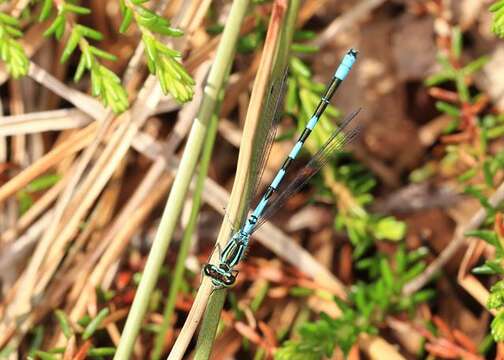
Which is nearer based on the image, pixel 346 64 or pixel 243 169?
pixel 243 169

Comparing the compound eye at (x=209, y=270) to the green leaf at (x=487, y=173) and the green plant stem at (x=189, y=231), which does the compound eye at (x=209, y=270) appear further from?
the green leaf at (x=487, y=173)

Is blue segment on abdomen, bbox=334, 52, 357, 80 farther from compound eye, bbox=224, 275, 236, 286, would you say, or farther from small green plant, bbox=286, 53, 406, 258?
compound eye, bbox=224, 275, 236, 286

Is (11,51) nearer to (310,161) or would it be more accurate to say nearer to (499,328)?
(310,161)

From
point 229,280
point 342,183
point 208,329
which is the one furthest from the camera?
point 342,183

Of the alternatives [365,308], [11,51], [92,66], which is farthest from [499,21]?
[11,51]

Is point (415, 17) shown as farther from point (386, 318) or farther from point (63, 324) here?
point (63, 324)

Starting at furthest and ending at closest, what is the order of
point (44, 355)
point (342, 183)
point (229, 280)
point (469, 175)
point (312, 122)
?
point (342, 183) < point (469, 175) < point (312, 122) < point (44, 355) < point (229, 280)

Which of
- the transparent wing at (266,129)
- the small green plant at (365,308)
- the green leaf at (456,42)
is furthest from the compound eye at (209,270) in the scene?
the green leaf at (456,42)
